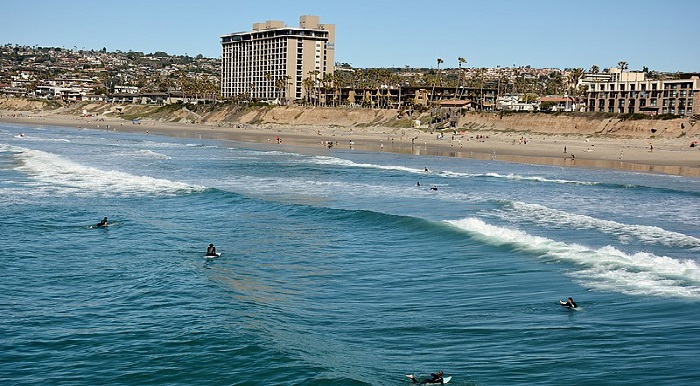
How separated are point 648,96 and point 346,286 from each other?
105058 mm

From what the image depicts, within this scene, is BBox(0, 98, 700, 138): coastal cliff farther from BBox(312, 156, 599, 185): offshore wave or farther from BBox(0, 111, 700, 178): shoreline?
BBox(312, 156, 599, 185): offshore wave

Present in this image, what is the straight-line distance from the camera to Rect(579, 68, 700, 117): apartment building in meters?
110

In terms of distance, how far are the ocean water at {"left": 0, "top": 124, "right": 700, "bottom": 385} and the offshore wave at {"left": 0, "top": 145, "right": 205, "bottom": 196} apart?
21.1 inches

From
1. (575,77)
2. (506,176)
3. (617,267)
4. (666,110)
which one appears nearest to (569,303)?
(617,267)

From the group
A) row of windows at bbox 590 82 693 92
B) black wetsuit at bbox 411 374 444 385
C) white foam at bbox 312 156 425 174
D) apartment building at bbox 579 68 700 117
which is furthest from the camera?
row of windows at bbox 590 82 693 92

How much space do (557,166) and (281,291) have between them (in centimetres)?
5137

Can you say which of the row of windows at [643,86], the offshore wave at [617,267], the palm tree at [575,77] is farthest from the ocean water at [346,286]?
the palm tree at [575,77]

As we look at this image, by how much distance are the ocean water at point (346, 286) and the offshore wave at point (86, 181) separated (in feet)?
1.76

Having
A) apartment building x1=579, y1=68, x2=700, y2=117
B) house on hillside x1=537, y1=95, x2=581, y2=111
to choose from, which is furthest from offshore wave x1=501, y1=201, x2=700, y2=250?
house on hillside x1=537, y1=95, x2=581, y2=111

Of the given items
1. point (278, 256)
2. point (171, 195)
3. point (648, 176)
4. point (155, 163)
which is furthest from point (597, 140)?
point (278, 256)

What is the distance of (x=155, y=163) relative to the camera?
6650 cm

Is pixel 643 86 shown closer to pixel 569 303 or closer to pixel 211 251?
pixel 211 251

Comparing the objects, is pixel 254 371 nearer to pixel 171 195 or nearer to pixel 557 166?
pixel 171 195

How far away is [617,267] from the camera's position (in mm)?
24203
